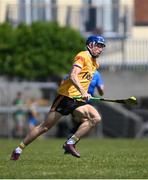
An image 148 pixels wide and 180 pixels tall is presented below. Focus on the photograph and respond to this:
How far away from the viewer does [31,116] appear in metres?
33.3

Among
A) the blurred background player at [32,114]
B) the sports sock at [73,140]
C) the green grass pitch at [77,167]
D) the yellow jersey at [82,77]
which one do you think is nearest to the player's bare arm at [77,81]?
the yellow jersey at [82,77]

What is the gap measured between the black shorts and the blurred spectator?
1767 cm

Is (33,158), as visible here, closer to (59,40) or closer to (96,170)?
(96,170)

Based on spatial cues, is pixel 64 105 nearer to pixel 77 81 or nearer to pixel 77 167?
pixel 77 81

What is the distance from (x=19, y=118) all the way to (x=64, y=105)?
714 inches

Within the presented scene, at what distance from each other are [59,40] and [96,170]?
23.2m

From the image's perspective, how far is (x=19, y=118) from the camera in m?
34.0

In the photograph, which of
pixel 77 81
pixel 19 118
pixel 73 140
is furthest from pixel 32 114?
pixel 77 81

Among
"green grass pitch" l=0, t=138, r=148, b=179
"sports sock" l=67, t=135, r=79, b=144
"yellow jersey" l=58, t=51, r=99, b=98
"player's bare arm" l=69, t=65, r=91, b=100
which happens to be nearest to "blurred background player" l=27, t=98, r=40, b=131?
"green grass pitch" l=0, t=138, r=148, b=179

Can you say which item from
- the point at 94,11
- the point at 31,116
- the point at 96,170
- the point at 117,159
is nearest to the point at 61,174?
the point at 96,170

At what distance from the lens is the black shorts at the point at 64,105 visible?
1594 centimetres

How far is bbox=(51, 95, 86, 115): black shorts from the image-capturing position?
15938 mm

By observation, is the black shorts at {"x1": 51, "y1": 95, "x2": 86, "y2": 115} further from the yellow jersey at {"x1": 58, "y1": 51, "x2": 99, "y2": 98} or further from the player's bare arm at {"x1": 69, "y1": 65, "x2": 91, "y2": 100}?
the player's bare arm at {"x1": 69, "y1": 65, "x2": 91, "y2": 100}

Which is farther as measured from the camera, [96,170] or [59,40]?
[59,40]
